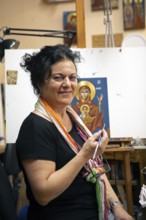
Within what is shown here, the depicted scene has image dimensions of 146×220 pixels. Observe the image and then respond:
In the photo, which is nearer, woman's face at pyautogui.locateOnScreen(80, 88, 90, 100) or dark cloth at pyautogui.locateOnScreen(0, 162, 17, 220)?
dark cloth at pyautogui.locateOnScreen(0, 162, 17, 220)

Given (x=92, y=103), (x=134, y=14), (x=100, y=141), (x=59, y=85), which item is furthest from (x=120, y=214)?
(x=134, y=14)

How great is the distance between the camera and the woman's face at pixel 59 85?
3.13ft

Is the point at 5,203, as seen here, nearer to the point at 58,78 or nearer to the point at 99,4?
the point at 58,78

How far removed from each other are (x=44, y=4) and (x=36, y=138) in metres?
2.14

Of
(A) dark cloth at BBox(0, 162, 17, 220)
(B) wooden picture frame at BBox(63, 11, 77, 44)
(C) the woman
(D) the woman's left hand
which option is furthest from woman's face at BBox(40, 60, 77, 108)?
(B) wooden picture frame at BBox(63, 11, 77, 44)

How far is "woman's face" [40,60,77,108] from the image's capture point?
954mm

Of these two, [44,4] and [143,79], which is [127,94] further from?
[44,4]

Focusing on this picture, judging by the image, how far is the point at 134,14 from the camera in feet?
8.14

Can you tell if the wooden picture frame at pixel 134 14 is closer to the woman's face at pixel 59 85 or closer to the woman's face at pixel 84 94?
the woman's face at pixel 84 94

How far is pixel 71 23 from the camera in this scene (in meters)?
2.58

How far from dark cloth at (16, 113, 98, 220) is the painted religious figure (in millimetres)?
666

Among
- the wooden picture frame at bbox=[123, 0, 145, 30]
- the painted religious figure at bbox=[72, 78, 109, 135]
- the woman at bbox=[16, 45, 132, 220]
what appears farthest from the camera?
the wooden picture frame at bbox=[123, 0, 145, 30]

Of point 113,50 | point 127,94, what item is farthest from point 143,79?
point 113,50

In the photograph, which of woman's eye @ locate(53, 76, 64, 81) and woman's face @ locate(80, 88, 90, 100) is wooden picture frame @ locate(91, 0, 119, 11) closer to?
woman's face @ locate(80, 88, 90, 100)
